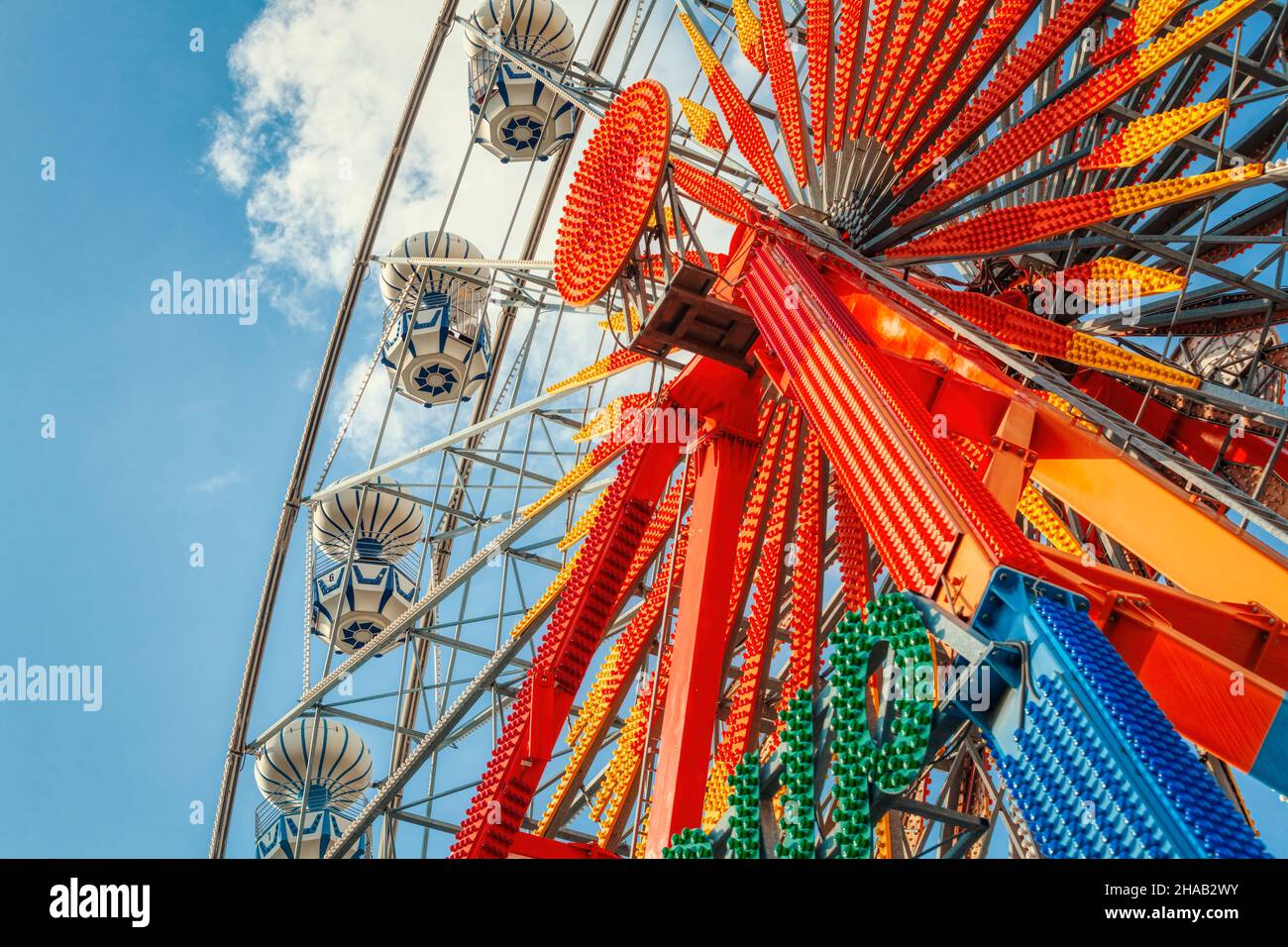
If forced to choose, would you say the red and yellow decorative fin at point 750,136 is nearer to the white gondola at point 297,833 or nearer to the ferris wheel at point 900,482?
the ferris wheel at point 900,482

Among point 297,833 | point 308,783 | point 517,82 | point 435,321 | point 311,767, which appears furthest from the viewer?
point 517,82

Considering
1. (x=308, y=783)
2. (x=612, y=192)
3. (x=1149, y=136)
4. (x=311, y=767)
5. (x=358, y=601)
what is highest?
(x=1149, y=136)

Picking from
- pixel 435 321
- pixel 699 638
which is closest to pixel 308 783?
pixel 435 321

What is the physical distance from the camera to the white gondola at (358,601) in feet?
55.9

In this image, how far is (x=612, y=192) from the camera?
10.7m

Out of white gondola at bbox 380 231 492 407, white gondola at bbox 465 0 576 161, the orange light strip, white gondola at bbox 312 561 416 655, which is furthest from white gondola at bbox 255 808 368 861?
the orange light strip

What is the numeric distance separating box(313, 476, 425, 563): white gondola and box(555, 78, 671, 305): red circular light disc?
6820 mm

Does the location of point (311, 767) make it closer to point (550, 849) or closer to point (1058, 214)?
point (550, 849)

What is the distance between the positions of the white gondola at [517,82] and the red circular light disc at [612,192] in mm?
7211

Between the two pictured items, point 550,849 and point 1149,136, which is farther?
point 1149,136

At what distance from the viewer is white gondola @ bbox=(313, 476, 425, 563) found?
17.2 m

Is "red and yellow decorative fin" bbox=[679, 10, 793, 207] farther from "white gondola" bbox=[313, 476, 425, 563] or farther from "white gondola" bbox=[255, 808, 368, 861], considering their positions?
"white gondola" bbox=[255, 808, 368, 861]

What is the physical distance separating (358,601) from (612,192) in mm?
8099

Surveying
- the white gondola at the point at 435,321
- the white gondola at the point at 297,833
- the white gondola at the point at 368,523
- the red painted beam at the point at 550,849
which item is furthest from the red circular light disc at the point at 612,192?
the white gondola at the point at 297,833
